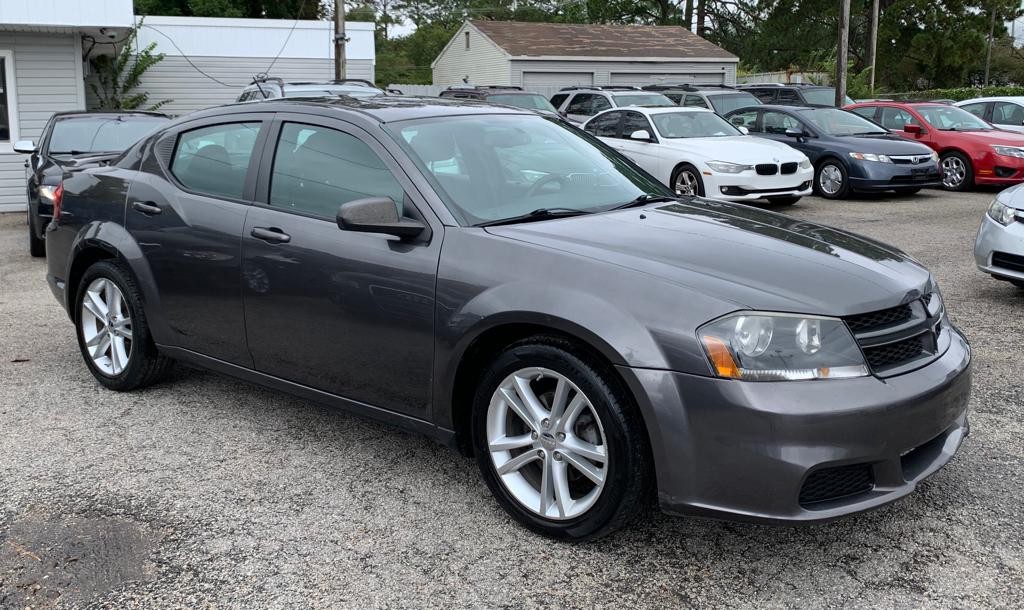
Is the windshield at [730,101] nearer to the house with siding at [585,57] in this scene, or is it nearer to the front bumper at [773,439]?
the house with siding at [585,57]

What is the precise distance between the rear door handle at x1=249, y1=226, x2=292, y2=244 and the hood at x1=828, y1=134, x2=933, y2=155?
12333 mm

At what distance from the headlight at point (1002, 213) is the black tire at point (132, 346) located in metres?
5.76

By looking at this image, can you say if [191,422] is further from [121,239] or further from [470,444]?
[470,444]

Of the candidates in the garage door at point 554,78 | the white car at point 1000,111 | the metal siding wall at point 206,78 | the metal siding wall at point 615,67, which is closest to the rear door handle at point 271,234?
the white car at point 1000,111

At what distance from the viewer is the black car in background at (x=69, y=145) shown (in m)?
9.95

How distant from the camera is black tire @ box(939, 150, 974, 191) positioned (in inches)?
621

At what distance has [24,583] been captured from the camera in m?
3.19

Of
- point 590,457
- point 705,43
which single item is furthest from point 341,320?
point 705,43

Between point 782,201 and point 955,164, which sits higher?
point 955,164

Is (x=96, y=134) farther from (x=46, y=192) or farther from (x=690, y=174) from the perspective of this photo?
(x=690, y=174)

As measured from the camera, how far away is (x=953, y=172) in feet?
52.7

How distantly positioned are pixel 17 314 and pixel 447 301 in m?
5.17

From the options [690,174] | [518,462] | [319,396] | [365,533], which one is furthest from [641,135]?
[365,533]

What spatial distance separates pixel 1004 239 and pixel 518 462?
4.99 m
